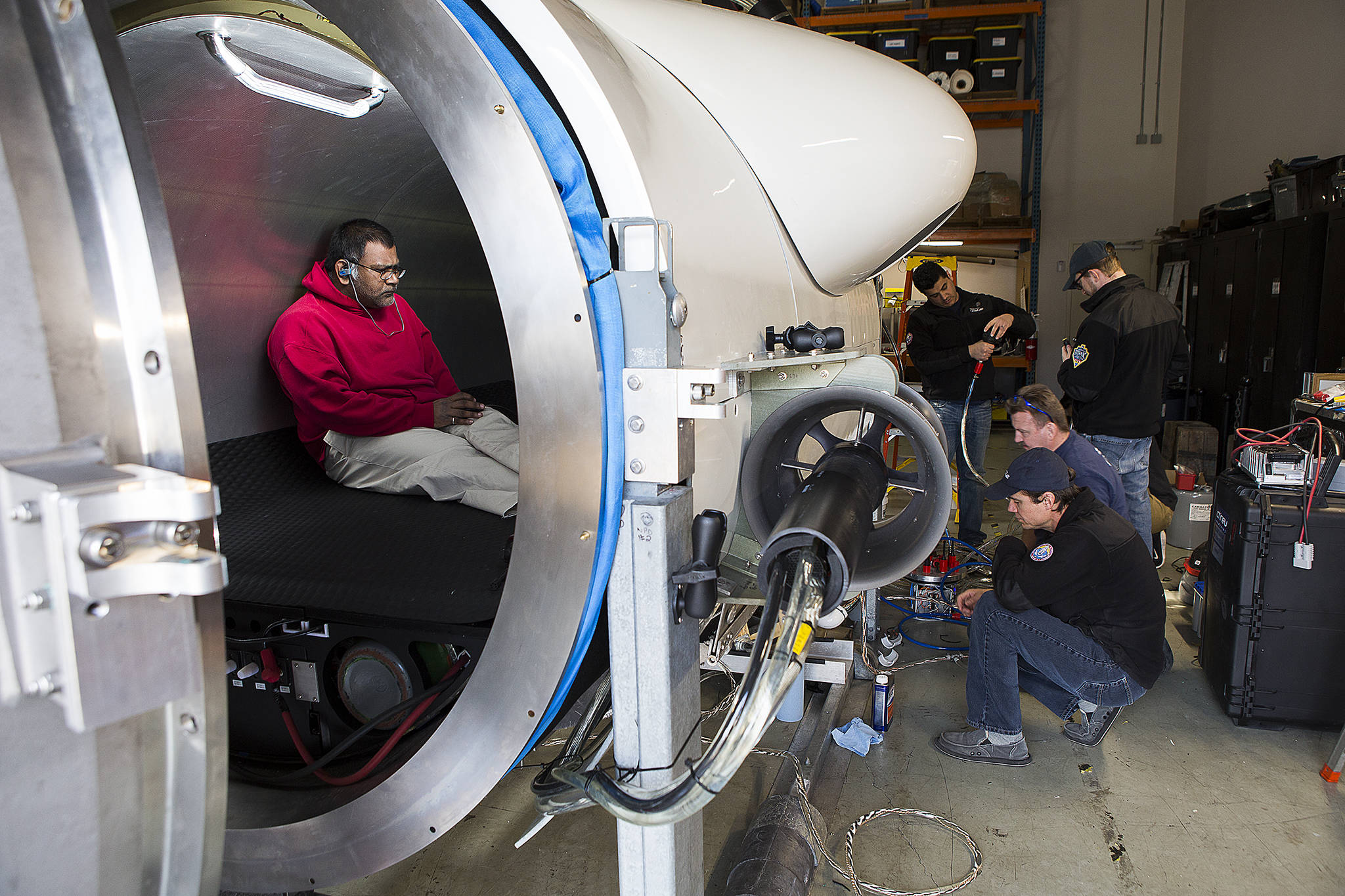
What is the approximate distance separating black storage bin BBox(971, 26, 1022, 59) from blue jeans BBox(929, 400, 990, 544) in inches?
185

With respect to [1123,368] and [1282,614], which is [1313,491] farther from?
[1123,368]

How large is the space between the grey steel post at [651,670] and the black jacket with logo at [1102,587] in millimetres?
1779

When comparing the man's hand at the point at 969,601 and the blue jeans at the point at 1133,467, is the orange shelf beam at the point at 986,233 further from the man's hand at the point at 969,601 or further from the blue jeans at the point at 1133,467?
the man's hand at the point at 969,601

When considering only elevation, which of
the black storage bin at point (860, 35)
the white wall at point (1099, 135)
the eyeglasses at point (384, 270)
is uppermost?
the black storage bin at point (860, 35)

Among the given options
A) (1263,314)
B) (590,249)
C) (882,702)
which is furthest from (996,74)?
(590,249)

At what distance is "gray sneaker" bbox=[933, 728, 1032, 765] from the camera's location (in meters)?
2.81

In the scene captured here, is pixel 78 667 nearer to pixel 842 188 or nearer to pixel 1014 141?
pixel 842 188

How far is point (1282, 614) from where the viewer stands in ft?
9.61

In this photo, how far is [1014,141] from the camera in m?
8.93

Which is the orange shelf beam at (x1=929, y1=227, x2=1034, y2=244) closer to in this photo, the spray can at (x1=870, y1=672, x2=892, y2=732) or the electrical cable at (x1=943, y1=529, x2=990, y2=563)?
the electrical cable at (x1=943, y1=529, x2=990, y2=563)

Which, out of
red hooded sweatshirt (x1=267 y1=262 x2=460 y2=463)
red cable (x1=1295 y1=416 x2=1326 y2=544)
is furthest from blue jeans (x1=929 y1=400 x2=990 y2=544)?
red hooded sweatshirt (x1=267 y1=262 x2=460 y2=463)

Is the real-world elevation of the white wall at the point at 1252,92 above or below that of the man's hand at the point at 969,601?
above

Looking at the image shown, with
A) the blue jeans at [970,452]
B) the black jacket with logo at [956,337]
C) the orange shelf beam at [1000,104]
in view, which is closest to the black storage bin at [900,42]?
the orange shelf beam at [1000,104]

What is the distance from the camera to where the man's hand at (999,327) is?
4.76 metres
